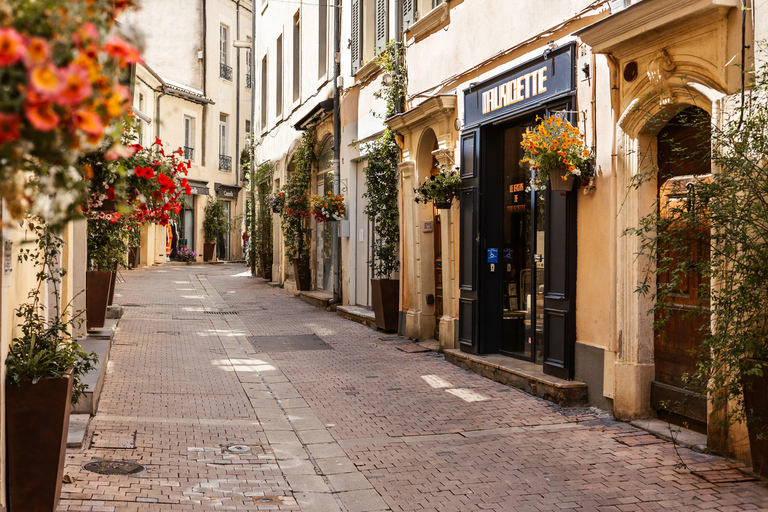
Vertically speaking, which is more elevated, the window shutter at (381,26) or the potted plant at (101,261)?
the window shutter at (381,26)

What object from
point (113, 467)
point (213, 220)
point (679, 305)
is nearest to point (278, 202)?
point (679, 305)

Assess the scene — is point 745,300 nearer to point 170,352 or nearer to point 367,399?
point 367,399

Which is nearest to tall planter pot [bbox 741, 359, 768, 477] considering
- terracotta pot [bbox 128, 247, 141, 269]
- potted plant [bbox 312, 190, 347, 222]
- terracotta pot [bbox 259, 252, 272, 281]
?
potted plant [bbox 312, 190, 347, 222]

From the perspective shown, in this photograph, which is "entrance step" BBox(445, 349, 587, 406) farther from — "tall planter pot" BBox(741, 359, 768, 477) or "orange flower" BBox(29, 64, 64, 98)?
"orange flower" BBox(29, 64, 64, 98)

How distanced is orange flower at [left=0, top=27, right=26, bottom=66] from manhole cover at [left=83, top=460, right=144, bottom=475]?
398 cm

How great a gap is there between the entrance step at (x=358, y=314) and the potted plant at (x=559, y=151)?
6094 millimetres

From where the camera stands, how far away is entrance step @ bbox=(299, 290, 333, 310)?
15.6 metres

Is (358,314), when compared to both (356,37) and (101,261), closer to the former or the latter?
(101,261)

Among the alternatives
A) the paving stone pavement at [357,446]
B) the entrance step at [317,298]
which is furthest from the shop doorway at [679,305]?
the entrance step at [317,298]

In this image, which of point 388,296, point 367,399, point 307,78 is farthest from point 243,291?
point 367,399

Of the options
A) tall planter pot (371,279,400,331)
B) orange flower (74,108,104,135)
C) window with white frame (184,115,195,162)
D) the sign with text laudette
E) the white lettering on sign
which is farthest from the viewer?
window with white frame (184,115,195,162)

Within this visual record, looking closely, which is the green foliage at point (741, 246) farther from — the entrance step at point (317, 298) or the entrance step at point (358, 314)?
the entrance step at point (317, 298)

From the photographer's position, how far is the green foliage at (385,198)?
39.6ft

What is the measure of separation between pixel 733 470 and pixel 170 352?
7088mm
